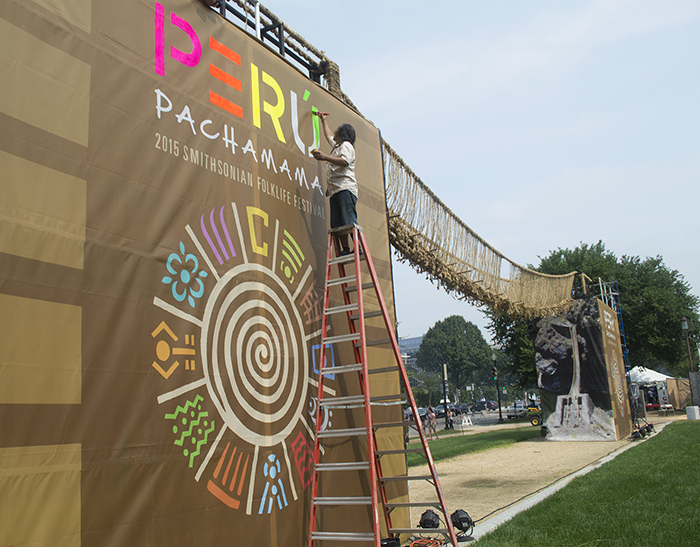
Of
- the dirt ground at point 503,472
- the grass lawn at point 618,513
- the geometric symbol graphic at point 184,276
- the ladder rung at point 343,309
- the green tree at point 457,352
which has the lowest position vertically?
the dirt ground at point 503,472

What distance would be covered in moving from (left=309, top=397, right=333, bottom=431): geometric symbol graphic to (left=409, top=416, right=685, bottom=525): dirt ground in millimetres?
2733

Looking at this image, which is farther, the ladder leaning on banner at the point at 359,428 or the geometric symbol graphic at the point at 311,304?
the geometric symbol graphic at the point at 311,304

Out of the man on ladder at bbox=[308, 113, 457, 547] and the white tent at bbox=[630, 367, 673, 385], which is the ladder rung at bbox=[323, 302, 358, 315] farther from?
the white tent at bbox=[630, 367, 673, 385]

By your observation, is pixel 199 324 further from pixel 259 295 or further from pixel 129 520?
pixel 129 520

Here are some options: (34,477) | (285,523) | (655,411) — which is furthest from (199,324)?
(655,411)

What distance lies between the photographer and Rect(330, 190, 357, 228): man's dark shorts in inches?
185

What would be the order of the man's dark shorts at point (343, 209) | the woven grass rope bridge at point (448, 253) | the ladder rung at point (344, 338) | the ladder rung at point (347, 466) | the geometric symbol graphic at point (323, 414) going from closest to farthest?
the ladder rung at point (347, 466) < the ladder rung at point (344, 338) < the geometric symbol graphic at point (323, 414) < the man's dark shorts at point (343, 209) < the woven grass rope bridge at point (448, 253)

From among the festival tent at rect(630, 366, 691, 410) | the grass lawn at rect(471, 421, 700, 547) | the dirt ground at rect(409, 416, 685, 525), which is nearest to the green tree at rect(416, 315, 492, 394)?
the festival tent at rect(630, 366, 691, 410)

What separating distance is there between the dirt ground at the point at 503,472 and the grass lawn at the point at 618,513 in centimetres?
80

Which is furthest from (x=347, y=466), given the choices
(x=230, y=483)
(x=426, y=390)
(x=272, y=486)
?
(x=426, y=390)

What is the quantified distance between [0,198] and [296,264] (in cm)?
229

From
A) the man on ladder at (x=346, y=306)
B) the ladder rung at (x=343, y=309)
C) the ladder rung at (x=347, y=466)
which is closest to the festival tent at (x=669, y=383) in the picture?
the man on ladder at (x=346, y=306)

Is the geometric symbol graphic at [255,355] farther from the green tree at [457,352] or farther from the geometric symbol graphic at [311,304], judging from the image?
the green tree at [457,352]

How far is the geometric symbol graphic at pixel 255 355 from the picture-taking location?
11.7ft
